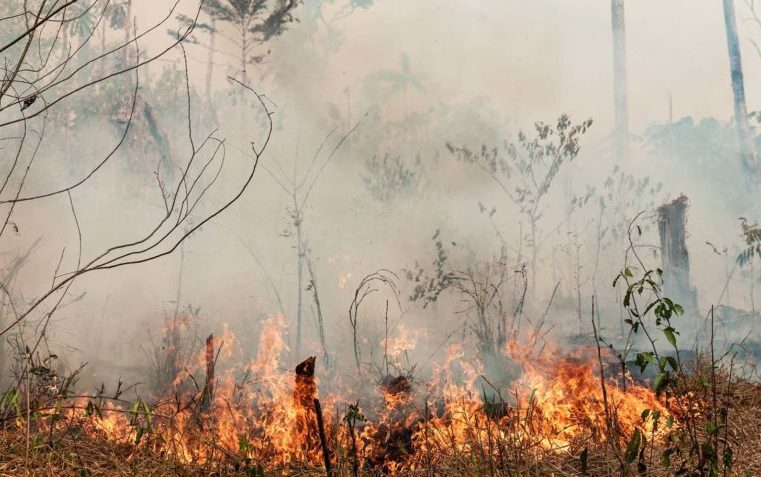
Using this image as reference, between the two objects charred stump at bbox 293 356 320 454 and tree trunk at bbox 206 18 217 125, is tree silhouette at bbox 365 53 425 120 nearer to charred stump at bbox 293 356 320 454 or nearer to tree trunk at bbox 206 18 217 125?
tree trunk at bbox 206 18 217 125

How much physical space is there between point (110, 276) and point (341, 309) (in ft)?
13.6

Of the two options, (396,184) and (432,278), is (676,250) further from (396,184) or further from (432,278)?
(396,184)

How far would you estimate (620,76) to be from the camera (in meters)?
16.0

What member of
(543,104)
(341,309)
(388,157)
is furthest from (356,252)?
(543,104)

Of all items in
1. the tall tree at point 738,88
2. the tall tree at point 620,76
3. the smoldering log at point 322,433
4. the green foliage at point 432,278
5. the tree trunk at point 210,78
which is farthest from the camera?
the tree trunk at point 210,78

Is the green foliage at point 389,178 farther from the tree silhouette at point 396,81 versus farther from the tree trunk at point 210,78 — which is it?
the tree trunk at point 210,78

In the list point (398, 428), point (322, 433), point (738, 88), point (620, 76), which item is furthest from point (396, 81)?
point (322, 433)

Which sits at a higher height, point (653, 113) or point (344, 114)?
point (653, 113)

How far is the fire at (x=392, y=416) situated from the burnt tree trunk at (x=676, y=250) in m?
4.12

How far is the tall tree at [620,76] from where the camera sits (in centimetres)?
1552

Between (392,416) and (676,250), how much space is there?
648 centimetres

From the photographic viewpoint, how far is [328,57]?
60.8 ft

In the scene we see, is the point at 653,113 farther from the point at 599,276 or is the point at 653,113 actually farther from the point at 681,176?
the point at 599,276

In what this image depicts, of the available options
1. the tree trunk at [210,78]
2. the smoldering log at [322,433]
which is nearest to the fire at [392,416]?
the smoldering log at [322,433]
